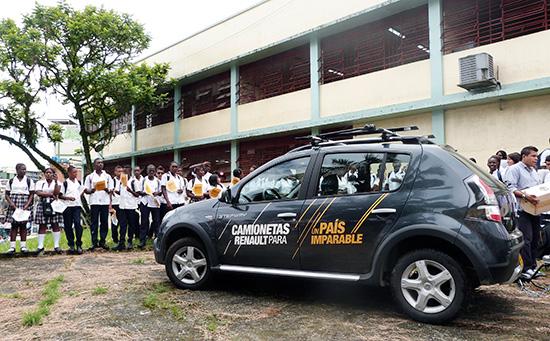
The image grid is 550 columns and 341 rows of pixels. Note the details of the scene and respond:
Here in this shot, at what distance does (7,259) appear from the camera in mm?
8430

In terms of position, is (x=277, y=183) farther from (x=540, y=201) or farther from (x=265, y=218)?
(x=540, y=201)

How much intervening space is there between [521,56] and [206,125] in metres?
11.0

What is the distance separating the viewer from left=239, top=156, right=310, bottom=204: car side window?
4.85 metres

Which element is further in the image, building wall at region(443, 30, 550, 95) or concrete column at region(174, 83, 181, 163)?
concrete column at region(174, 83, 181, 163)

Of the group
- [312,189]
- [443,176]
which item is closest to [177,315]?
[312,189]

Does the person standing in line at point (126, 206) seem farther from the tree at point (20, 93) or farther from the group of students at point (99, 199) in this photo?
the tree at point (20, 93)

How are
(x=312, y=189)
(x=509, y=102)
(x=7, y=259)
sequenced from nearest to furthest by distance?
(x=312, y=189), (x=7, y=259), (x=509, y=102)

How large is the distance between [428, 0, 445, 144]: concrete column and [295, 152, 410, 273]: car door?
6.49 m

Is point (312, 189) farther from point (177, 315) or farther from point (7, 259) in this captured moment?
point (7, 259)

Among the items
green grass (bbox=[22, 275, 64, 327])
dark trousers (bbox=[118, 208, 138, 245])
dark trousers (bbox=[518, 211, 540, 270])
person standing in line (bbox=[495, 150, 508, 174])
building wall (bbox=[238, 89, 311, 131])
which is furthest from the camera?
building wall (bbox=[238, 89, 311, 131])

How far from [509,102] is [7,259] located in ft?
34.4

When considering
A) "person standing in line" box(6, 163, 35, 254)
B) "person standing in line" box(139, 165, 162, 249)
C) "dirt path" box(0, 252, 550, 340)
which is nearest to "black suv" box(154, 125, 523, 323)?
"dirt path" box(0, 252, 550, 340)

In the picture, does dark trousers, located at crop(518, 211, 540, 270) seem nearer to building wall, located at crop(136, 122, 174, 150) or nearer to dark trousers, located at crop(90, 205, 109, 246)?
dark trousers, located at crop(90, 205, 109, 246)

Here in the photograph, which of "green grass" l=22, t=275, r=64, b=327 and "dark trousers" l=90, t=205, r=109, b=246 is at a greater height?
"dark trousers" l=90, t=205, r=109, b=246
